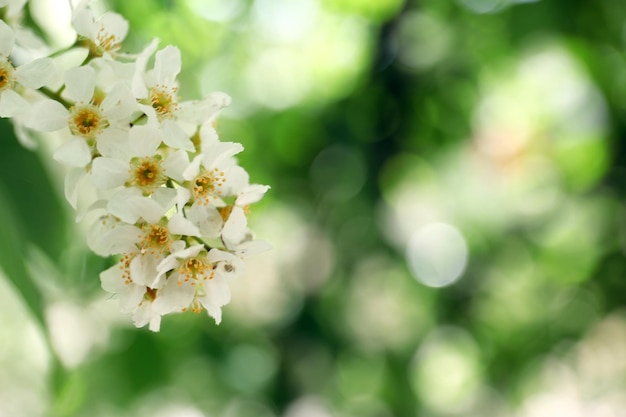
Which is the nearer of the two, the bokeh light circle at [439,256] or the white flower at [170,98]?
the white flower at [170,98]

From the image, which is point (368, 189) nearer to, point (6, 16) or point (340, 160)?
point (340, 160)

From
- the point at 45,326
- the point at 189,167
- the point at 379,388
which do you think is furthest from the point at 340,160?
the point at 189,167

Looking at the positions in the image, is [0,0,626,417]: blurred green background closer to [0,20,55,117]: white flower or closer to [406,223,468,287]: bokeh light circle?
[406,223,468,287]: bokeh light circle

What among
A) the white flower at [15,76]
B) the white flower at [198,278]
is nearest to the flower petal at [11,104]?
the white flower at [15,76]

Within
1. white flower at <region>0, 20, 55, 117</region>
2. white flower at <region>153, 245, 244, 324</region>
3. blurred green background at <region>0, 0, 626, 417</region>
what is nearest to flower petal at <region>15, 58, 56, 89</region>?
white flower at <region>0, 20, 55, 117</region>

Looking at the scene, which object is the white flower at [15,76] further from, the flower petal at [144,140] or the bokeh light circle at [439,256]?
the bokeh light circle at [439,256]

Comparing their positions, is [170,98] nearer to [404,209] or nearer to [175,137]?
[175,137]
